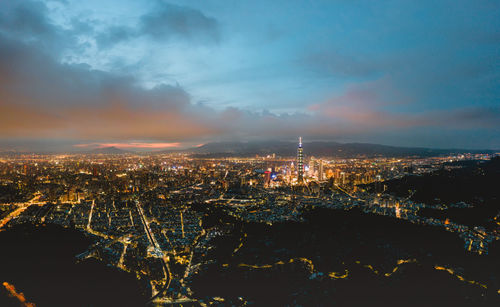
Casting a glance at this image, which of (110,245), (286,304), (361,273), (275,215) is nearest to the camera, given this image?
(286,304)

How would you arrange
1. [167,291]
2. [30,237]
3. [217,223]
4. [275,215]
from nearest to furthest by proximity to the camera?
[167,291] → [30,237] → [217,223] → [275,215]

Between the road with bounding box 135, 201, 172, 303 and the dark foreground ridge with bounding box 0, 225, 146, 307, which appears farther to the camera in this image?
the road with bounding box 135, 201, 172, 303

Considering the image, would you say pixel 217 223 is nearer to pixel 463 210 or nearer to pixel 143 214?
pixel 143 214

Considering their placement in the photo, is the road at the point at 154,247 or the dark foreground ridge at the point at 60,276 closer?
the dark foreground ridge at the point at 60,276

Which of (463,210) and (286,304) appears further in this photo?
(463,210)

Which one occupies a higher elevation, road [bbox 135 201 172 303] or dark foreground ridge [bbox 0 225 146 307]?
road [bbox 135 201 172 303]

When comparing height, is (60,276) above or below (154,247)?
below

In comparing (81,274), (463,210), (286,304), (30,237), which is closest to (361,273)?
(286,304)

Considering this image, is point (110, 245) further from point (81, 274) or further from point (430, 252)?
point (430, 252)

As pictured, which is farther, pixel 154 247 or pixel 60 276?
pixel 154 247

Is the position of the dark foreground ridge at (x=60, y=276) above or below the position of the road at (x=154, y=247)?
below
